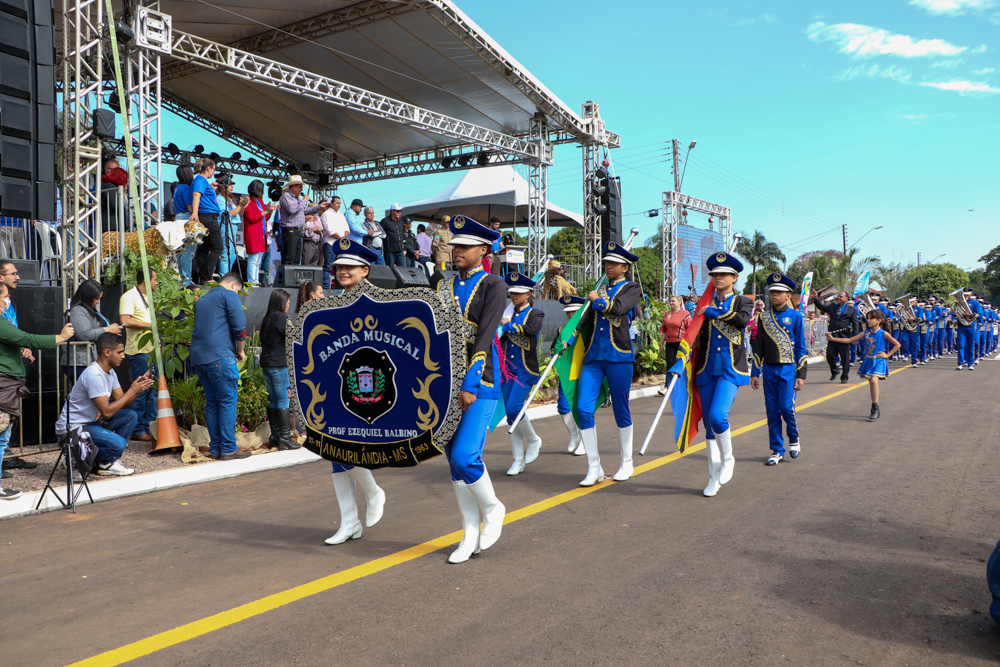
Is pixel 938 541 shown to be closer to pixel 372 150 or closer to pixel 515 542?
pixel 515 542

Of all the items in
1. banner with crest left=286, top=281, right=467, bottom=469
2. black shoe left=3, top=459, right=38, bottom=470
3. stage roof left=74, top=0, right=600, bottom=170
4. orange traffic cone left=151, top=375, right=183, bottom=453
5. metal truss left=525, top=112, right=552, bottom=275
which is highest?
stage roof left=74, top=0, right=600, bottom=170

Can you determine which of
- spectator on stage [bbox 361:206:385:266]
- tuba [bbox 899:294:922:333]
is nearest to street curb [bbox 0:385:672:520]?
spectator on stage [bbox 361:206:385:266]

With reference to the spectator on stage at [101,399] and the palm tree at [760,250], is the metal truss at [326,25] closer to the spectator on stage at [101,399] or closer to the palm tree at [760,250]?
the spectator on stage at [101,399]

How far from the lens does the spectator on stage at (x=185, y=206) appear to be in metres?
10.8

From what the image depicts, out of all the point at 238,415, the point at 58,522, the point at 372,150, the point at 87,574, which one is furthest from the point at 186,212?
the point at 372,150

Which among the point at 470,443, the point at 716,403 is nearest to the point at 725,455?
the point at 716,403

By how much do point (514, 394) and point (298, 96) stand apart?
16.5m

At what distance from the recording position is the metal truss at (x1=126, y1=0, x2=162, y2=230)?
40.1 ft

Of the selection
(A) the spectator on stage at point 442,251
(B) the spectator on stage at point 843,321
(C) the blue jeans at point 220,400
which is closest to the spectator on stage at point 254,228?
(C) the blue jeans at point 220,400

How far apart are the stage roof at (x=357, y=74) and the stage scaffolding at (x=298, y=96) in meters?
0.06

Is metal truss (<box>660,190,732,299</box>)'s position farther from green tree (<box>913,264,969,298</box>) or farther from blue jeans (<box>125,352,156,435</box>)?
green tree (<box>913,264,969,298</box>)

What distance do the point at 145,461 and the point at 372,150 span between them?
19.1m

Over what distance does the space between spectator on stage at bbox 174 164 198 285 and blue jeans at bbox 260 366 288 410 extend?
128 inches

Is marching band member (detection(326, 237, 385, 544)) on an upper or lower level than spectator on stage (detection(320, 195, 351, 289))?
lower
